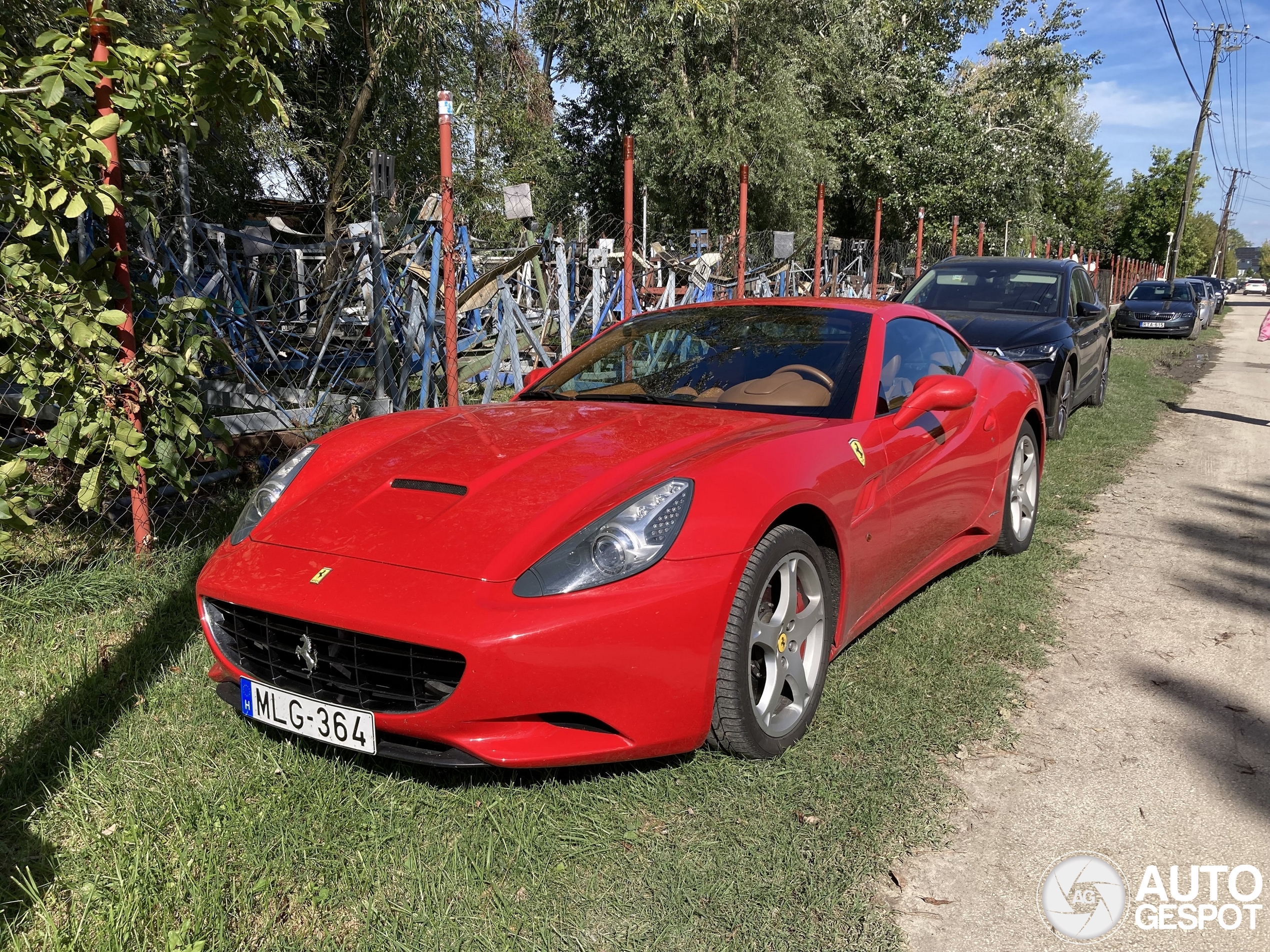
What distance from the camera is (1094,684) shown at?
345 cm

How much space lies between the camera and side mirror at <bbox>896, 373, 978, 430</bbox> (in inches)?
136

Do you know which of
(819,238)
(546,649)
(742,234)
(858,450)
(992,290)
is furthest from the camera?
(819,238)

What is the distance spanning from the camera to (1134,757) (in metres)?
2.92

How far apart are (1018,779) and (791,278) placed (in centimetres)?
1357

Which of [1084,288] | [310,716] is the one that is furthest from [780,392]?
[1084,288]

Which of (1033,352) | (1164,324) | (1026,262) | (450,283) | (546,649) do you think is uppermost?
(1026,262)

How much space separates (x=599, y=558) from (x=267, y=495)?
4.28ft

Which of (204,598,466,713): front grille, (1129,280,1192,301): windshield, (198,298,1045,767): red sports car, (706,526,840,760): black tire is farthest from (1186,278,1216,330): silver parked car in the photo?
(204,598,466,713): front grille

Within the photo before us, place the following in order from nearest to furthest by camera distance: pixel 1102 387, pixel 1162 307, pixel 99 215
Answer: pixel 99 215
pixel 1102 387
pixel 1162 307

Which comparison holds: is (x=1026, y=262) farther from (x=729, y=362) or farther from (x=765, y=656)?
(x=765, y=656)

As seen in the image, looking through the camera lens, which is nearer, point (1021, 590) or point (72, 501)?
point (1021, 590)

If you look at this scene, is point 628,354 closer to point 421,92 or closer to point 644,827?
point 644,827

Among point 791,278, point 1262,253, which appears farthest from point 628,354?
point 1262,253

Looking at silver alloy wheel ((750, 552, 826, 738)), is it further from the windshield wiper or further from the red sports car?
the windshield wiper
